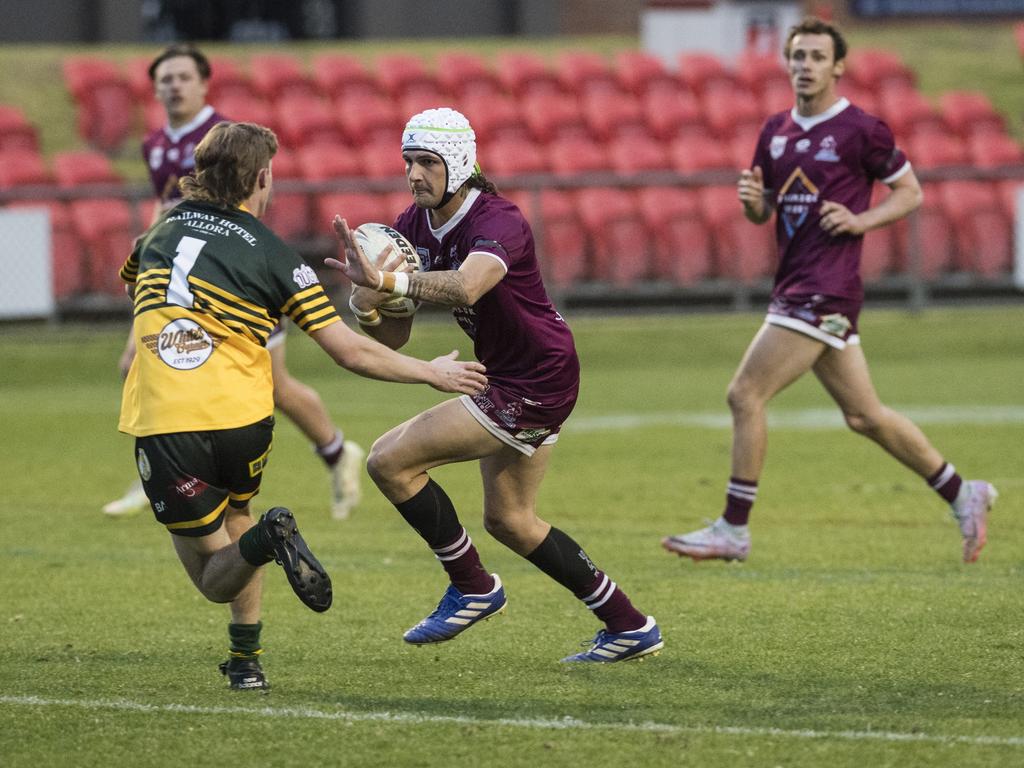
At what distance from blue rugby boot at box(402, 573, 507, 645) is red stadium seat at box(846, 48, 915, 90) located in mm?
18123

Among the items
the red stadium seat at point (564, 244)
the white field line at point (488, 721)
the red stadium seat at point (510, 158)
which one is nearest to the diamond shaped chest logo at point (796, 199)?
the white field line at point (488, 721)

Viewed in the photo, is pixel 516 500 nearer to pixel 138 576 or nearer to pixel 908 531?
pixel 138 576

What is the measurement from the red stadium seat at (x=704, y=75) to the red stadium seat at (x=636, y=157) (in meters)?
2.05

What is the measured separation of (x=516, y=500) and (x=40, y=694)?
5.60 feet

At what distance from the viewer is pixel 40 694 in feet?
18.9

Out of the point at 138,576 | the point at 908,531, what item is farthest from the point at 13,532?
the point at 908,531

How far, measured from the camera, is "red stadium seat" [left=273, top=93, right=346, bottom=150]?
20.2 metres

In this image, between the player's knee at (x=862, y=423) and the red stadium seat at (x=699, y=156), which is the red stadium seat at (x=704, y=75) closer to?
the red stadium seat at (x=699, y=156)

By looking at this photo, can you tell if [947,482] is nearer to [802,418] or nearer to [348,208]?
[802,418]

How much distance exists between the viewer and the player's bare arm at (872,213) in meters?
8.19

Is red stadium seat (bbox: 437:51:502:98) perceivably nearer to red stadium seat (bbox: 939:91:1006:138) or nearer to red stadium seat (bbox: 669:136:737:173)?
red stadium seat (bbox: 669:136:737:173)

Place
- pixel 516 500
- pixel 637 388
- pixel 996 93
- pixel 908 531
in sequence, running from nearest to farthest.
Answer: pixel 516 500
pixel 908 531
pixel 637 388
pixel 996 93

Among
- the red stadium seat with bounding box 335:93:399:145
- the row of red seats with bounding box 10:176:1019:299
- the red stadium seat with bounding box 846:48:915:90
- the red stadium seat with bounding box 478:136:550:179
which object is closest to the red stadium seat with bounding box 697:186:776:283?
the row of red seats with bounding box 10:176:1019:299

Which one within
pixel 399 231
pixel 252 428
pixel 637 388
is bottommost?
pixel 637 388
